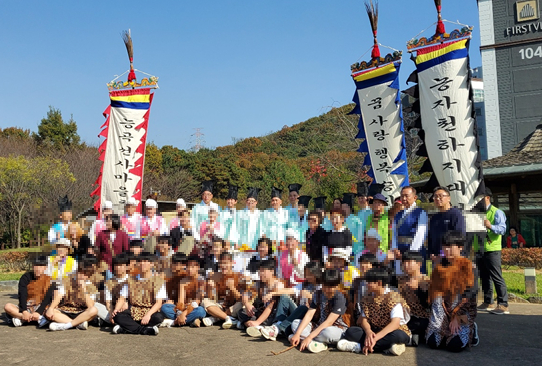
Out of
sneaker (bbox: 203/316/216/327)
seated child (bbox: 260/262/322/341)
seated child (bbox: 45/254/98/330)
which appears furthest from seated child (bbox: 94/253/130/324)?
seated child (bbox: 260/262/322/341)

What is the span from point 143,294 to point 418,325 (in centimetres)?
329

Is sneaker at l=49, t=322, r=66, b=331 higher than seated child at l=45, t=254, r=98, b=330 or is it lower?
lower

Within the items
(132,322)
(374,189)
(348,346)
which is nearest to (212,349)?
(132,322)

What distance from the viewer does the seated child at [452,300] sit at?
503cm

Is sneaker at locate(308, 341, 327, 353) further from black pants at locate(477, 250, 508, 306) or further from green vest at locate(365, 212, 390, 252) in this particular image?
black pants at locate(477, 250, 508, 306)

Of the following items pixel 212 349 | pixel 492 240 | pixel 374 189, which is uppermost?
pixel 374 189

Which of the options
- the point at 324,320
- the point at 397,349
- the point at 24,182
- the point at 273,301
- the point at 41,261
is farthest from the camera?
the point at 24,182

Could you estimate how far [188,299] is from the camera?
6.70 meters

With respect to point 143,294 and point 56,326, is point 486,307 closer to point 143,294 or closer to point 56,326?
point 143,294

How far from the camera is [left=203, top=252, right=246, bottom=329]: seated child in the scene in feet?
21.4

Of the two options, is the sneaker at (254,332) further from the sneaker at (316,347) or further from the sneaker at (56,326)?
the sneaker at (56,326)

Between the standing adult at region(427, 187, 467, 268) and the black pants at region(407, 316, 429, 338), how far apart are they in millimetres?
824

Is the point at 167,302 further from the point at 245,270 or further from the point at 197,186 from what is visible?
the point at 197,186

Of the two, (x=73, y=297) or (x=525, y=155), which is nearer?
(x=73, y=297)
